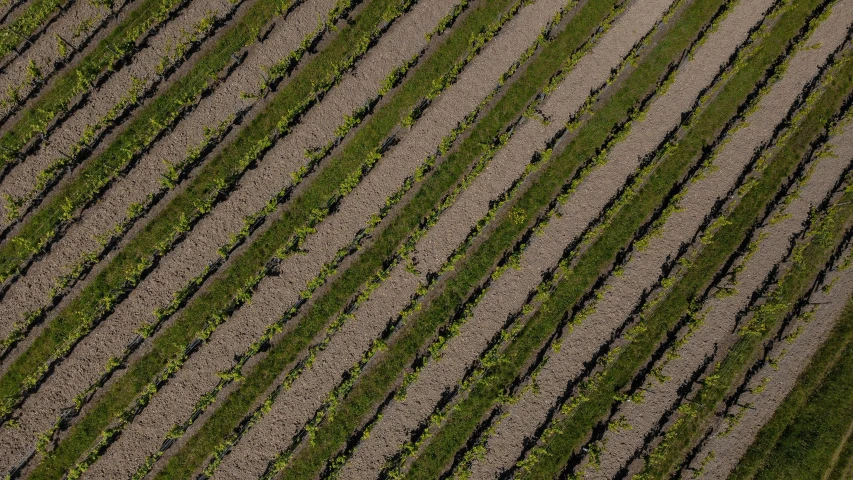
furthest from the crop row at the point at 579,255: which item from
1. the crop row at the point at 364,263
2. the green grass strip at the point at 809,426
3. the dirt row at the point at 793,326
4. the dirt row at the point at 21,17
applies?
the dirt row at the point at 21,17

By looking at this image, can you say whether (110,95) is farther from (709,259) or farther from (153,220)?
(709,259)

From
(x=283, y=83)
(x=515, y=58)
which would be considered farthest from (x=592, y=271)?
(x=283, y=83)

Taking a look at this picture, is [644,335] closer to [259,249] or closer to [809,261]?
[809,261]

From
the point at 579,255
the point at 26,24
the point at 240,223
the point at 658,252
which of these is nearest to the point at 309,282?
the point at 240,223

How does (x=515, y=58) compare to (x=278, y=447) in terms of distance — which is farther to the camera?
(x=515, y=58)

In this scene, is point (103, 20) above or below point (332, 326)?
above

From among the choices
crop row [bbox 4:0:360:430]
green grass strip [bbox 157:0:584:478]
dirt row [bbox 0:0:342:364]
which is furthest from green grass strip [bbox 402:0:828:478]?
dirt row [bbox 0:0:342:364]

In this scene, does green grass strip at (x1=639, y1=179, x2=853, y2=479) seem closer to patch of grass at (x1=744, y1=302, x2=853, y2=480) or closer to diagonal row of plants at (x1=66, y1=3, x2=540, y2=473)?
patch of grass at (x1=744, y1=302, x2=853, y2=480)
